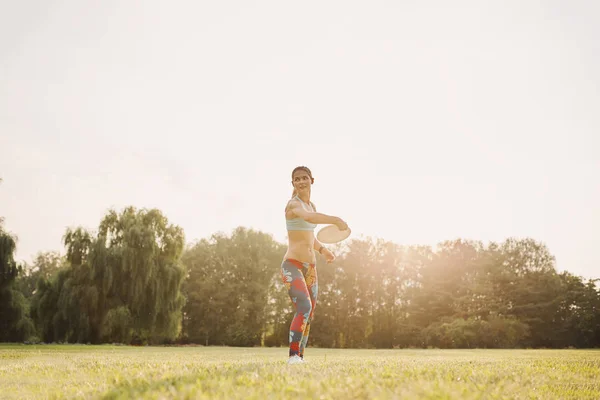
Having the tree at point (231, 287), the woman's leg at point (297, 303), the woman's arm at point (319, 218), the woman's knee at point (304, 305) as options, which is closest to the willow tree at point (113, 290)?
the tree at point (231, 287)

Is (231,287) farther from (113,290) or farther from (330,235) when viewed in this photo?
(330,235)

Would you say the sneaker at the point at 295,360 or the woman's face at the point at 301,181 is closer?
the sneaker at the point at 295,360

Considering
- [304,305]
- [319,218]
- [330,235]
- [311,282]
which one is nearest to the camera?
[319,218]

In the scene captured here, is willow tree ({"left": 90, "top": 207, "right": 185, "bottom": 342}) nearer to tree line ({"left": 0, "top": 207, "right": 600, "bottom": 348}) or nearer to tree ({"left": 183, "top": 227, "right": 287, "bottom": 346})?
tree line ({"left": 0, "top": 207, "right": 600, "bottom": 348})

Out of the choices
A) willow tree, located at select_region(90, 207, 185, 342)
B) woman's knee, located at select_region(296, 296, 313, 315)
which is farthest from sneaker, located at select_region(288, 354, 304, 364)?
willow tree, located at select_region(90, 207, 185, 342)

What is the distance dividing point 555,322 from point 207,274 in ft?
125

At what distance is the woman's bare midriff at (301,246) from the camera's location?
245 inches

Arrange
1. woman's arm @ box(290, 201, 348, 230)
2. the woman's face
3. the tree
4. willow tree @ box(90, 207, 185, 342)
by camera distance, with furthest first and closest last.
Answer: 1. the tree
2. willow tree @ box(90, 207, 185, 342)
3. the woman's face
4. woman's arm @ box(290, 201, 348, 230)

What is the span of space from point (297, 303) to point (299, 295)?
0.35 feet

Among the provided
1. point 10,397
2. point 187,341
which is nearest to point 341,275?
point 187,341

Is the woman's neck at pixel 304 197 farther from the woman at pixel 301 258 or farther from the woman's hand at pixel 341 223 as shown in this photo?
the woman's hand at pixel 341 223

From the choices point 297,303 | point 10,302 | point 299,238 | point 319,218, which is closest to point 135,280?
point 10,302

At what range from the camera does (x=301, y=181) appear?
645cm

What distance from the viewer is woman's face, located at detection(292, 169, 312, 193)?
6.44 meters
